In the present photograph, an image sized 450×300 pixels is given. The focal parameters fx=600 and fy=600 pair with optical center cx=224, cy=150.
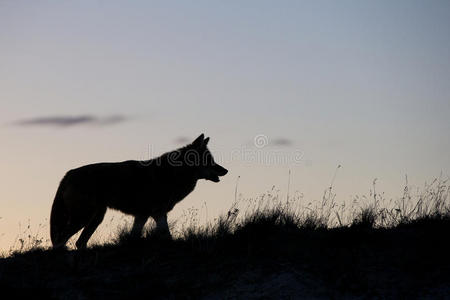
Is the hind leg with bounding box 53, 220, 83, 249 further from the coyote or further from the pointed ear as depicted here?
the pointed ear

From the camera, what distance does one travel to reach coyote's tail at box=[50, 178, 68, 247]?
10.9m

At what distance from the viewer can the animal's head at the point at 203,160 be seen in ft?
40.6

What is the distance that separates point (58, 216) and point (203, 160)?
3185 millimetres

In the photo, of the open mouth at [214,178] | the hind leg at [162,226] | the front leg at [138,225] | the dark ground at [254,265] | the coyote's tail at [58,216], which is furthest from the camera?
the open mouth at [214,178]

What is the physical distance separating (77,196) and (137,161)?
151cm

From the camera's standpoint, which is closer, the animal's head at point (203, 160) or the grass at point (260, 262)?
the grass at point (260, 262)

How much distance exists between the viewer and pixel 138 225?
33.2 feet

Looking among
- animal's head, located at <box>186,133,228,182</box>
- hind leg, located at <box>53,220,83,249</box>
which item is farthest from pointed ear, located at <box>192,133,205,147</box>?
Answer: hind leg, located at <box>53,220,83,249</box>

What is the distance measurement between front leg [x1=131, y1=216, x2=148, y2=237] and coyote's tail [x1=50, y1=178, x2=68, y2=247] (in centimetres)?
134

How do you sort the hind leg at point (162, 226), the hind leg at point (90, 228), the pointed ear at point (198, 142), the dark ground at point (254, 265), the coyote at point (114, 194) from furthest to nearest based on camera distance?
the pointed ear at point (198, 142), the coyote at point (114, 194), the hind leg at point (90, 228), the hind leg at point (162, 226), the dark ground at point (254, 265)

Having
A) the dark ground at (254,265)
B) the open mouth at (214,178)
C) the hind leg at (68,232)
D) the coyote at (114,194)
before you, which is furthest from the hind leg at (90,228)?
the open mouth at (214,178)

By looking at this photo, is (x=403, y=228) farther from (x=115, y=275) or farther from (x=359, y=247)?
(x=115, y=275)

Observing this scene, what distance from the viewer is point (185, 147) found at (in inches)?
490

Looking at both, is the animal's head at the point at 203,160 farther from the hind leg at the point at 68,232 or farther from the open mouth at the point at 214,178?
the hind leg at the point at 68,232
